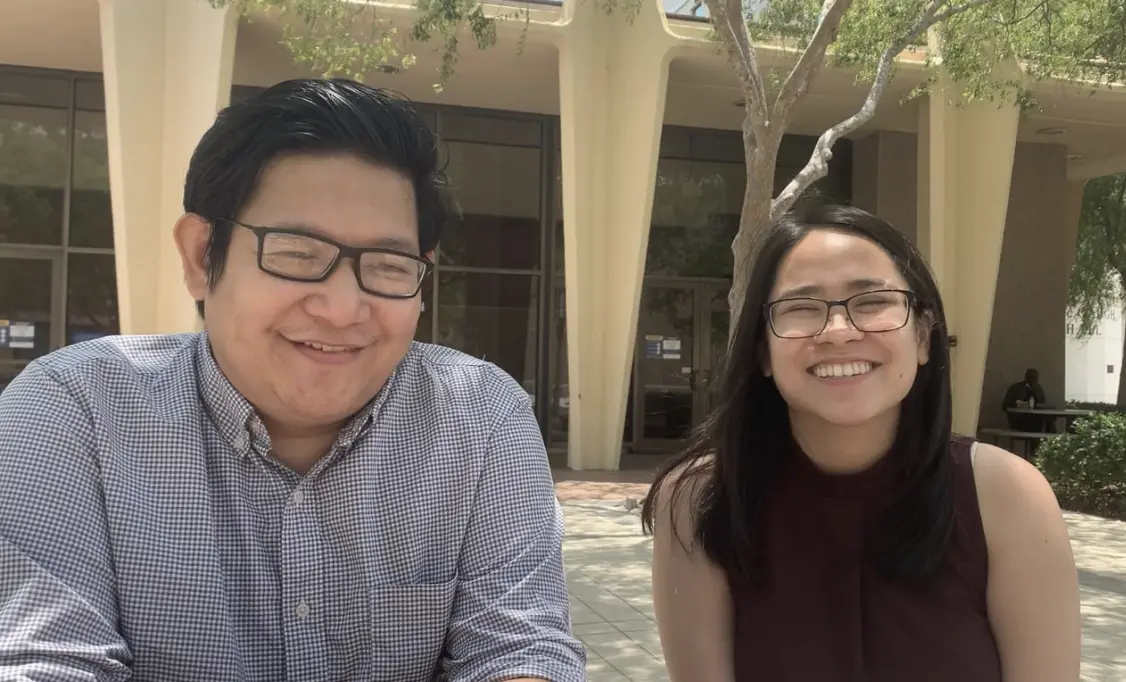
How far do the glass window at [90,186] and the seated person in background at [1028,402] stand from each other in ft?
41.2

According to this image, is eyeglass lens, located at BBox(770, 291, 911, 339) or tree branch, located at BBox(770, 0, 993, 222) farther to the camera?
tree branch, located at BBox(770, 0, 993, 222)

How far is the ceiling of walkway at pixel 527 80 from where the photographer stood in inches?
408

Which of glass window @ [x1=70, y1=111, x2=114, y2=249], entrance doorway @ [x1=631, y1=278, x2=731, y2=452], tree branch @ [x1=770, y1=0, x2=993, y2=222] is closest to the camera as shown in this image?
tree branch @ [x1=770, y1=0, x2=993, y2=222]

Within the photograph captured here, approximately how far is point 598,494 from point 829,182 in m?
7.34

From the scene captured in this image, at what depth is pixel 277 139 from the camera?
1484 millimetres

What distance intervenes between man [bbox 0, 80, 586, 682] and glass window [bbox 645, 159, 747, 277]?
1222cm

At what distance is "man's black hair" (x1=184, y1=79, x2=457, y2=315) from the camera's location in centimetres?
149

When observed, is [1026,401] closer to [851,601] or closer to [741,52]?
[741,52]

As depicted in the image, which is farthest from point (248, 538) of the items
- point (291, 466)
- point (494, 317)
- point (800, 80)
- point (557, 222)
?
point (557, 222)

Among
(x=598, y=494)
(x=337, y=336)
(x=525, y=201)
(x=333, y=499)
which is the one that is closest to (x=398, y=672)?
(x=333, y=499)

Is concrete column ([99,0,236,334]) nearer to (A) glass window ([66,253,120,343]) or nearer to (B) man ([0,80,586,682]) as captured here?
(A) glass window ([66,253,120,343])

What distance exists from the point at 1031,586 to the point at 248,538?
150 centimetres

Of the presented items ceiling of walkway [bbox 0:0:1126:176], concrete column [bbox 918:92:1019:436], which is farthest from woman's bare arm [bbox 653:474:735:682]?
concrete column [bbox 918:92:1019:436]

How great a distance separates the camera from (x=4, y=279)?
11.8 m
